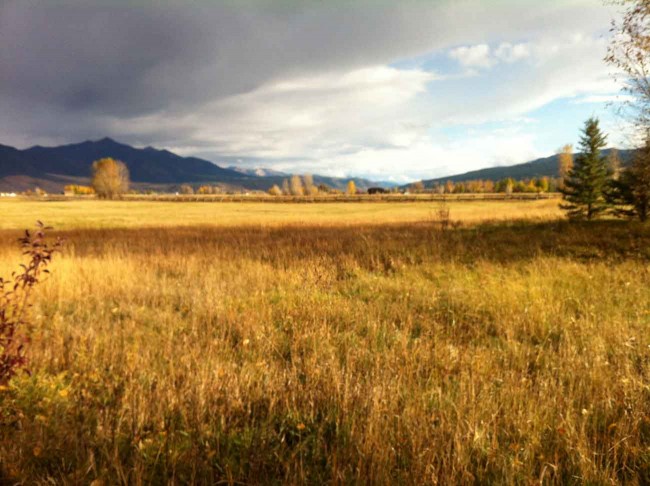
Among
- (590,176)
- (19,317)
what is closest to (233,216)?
(590,176)

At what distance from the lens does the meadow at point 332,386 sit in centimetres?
254

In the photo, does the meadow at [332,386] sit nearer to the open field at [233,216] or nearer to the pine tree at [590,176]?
the open field at [233,216]

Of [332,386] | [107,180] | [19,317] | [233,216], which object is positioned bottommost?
[332,386]

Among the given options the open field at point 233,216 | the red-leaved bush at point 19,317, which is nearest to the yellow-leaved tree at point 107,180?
the open field at point 233,216

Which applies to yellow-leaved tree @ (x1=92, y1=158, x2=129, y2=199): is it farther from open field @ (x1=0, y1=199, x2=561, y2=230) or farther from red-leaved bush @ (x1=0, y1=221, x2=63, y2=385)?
red-leaved bush @ (x1=0, y1=221, x2=63, y2=385)

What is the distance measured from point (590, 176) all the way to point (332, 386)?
3071 centimetres

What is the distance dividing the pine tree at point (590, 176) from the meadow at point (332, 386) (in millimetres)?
23016

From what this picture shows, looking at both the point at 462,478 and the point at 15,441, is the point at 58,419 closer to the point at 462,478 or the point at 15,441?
the point at 15,441

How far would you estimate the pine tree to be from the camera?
25.2 metres

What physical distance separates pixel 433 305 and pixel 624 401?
138 inches

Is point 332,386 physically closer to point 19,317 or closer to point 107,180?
point 19,317

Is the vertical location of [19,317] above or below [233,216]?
below

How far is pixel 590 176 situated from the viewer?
25.6 m

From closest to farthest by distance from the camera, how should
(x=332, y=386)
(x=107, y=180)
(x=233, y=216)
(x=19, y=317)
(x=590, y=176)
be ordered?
(x=332, y=386) → (x=19, y=317) → (x=590, y=176) → (x=233, y=216) → (x=107, y=180)
